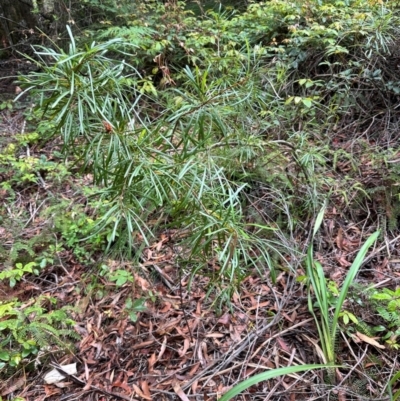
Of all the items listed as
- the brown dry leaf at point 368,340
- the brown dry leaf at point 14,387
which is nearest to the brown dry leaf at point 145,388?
the brown dry leaf at point 14,387

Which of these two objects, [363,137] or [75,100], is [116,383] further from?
[363,137]

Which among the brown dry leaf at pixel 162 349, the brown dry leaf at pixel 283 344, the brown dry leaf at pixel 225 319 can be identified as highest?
the brown dry leaf at pixel 225 319

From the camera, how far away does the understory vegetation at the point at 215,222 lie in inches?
47.5

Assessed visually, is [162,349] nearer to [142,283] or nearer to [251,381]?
[142,283]

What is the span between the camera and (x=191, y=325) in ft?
5.89

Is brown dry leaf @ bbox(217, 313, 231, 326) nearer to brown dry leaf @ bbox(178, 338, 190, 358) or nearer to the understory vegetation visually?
the understory vegetation

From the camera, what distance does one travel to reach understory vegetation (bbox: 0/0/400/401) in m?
1.21

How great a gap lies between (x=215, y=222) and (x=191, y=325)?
836 mm

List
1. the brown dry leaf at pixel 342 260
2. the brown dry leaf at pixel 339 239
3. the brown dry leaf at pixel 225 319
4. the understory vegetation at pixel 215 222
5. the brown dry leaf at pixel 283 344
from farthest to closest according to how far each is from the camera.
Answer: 1. the brown dry leaf at pixel 339 239
2. the brown dry leaf at pixel 342 260
3. the brown dry leaf at pixel 225 319
4. the brown dry leaf at pixel 283 344
5. the understory vegetation at pixel 215 222

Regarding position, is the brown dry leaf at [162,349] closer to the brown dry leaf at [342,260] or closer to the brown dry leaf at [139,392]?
the brown dry leaf at [139,392]

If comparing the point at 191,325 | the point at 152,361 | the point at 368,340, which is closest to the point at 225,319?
the point at 191,325

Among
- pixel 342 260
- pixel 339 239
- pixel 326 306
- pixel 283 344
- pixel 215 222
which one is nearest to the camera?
pixel 215 222

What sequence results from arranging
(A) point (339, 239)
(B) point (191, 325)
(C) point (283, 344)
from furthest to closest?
(A) point (339, 239), (B) point (191, 325), (C) point (283, 344)

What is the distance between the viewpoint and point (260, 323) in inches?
68.5
